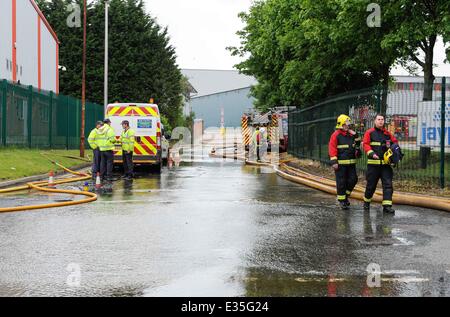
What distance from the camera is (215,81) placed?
105m

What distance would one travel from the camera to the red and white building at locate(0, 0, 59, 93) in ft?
98.5

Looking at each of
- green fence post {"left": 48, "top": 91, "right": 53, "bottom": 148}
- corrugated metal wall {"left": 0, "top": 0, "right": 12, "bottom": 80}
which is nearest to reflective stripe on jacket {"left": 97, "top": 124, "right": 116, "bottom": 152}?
green fence post {"left": 48, "top": 91, "right": 53, "bottom": 148}

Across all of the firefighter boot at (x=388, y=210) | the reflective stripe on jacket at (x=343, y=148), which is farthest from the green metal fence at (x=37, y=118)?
the firefighter boot at (x=388, y=210)

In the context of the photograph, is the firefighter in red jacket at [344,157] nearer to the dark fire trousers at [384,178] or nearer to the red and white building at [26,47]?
the dark fire trousers at [384,178]

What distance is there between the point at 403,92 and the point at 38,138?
638 inches

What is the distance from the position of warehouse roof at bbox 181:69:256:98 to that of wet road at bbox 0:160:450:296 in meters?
90.8

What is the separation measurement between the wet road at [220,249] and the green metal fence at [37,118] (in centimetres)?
1071

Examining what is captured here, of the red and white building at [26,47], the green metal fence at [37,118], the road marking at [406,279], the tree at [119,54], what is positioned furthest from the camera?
the tree at [119,54]

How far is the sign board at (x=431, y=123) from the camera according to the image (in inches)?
502

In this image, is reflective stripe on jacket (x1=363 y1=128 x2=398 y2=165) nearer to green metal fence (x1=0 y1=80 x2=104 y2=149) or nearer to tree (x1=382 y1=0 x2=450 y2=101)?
tree (x1=382 y1=0 x2=450 y2=101)

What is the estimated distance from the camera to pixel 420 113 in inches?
525

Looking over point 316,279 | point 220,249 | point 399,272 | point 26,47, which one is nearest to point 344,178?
point 220,249
